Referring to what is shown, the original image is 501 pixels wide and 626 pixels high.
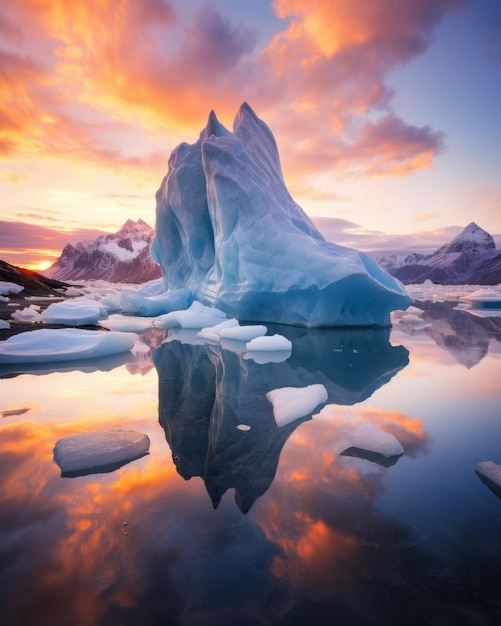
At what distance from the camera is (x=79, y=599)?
1.05m

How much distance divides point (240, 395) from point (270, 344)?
2328 millimetres

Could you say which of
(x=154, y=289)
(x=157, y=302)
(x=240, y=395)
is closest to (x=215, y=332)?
(x=240, y=395)

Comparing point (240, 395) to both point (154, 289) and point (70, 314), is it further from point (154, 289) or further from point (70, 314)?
point (154, 289)

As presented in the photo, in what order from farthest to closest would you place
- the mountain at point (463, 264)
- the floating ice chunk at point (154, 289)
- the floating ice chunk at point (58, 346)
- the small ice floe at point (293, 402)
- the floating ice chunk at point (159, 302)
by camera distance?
the mountain at point (463, 264) → the floating ice chunk at point (154, 289) → the floating ice chunk at point (159, 302) → the floating ice chunk at point (58, 346) → the small ice floe at point (293, 402)

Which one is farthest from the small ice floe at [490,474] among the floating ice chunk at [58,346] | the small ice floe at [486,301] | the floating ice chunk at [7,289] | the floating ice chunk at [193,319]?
the floating ice chunk at [7,289]

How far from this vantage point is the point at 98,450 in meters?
1.97

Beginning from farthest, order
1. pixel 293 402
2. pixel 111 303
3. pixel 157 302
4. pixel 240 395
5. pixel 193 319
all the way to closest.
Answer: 1. pixel 111 303
2. pixel 157 302
3. pixel 193 319
4. pixel 240 395
5. pixel 293 402

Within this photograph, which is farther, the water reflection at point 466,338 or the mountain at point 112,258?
the mountain at point 112,258

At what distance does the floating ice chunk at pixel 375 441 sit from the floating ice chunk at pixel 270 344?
121 inches

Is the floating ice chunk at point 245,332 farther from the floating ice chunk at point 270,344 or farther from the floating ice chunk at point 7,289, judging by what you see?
the floating ice chunk at point 7,289

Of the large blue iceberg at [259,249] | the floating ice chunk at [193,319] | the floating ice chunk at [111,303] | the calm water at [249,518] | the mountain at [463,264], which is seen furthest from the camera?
the mountain at [463,264]

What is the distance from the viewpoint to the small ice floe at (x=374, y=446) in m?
2.01

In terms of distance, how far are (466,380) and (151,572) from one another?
147 inches

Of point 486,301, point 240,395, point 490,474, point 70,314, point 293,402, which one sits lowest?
point 486,301
